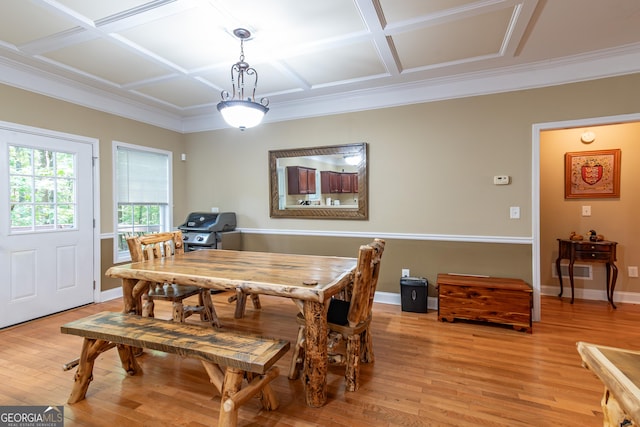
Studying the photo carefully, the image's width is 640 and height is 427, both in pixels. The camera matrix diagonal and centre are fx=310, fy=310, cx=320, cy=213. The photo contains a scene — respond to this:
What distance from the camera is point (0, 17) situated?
90.6 inches

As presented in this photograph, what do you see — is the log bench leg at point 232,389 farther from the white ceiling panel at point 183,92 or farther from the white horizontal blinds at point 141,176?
the white horizontal blinds at point 141,176

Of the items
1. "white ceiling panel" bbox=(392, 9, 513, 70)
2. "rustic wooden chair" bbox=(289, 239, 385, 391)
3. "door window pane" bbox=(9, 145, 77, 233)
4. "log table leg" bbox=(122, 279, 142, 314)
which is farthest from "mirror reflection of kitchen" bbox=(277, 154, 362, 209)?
"door window pane" bbox=(9, 145, 77, 233)

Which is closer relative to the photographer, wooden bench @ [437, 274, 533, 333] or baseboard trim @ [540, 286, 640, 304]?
wooden bench @ [437, 274, 533, 333]

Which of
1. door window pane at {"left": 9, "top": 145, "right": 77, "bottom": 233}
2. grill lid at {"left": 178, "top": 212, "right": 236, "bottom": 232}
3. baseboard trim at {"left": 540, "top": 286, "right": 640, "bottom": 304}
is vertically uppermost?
door window pane at {"left": 9, "top": 145, "right": 77, "bottom": 233}

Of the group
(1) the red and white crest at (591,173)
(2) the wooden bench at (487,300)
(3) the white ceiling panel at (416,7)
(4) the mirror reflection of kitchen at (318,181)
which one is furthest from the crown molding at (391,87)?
(2) the wooden bench at (487,300)

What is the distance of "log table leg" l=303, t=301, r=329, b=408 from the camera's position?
1.77 m

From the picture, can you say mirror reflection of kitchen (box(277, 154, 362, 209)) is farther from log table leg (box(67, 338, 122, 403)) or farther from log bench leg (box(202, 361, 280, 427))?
log table leg (box(67, 338, 122, 403))

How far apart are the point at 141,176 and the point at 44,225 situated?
1314 mm

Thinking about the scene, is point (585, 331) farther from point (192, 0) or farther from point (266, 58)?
point (192, 0)

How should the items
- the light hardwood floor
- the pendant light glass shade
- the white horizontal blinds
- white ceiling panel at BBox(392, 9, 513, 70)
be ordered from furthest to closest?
the white horizontal blinds < white ceiling panel at BBox(392, 9, 513, 70) < the pendant light glass shade < the light hardwood floor

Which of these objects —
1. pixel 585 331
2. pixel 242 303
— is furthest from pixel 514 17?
pixel 242 303

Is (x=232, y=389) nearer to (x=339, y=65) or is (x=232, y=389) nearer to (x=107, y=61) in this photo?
(x=339, y=65)

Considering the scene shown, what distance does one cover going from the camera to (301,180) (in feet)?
13.8

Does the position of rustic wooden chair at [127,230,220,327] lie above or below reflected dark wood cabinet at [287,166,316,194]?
below
